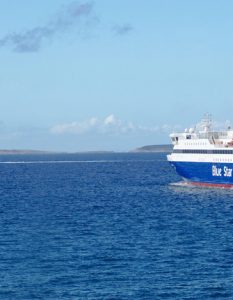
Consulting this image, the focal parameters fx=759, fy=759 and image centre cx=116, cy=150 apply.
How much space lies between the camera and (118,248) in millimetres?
58094

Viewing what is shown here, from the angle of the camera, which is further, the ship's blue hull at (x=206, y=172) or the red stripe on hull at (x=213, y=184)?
the red stripe on hull at (x=213, y=184)

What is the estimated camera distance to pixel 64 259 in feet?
176

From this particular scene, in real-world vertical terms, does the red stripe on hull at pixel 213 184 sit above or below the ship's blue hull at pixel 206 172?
below

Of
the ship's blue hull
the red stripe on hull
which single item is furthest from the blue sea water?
the red stripe on hull

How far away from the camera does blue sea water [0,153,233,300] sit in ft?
151

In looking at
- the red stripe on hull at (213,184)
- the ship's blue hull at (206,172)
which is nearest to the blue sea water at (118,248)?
the ship's blue hull at (206,172)

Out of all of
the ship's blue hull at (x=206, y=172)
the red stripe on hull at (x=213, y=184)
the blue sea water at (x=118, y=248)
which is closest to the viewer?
the blue sea water at (x=118, y=248)

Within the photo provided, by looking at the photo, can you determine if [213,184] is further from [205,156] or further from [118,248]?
[118,248]

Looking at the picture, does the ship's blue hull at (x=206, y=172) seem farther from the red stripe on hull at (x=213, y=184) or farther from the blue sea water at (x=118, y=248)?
the blue sea water at (x=118, y=248)

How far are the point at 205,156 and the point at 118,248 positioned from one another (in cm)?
5831

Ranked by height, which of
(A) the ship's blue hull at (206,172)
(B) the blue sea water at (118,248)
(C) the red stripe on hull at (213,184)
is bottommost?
(B) the blue sea water at (118,248)

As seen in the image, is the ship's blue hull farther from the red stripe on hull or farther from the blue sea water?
the blue sea water

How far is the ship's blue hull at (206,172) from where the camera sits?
10944 centimetres

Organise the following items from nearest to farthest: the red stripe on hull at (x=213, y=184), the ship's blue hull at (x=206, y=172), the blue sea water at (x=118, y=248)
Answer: the blue sea water at (x=118, y=248), the ship's blue hull at (x=206, y=172), the red stripe on hull at (x=213, y=184)
